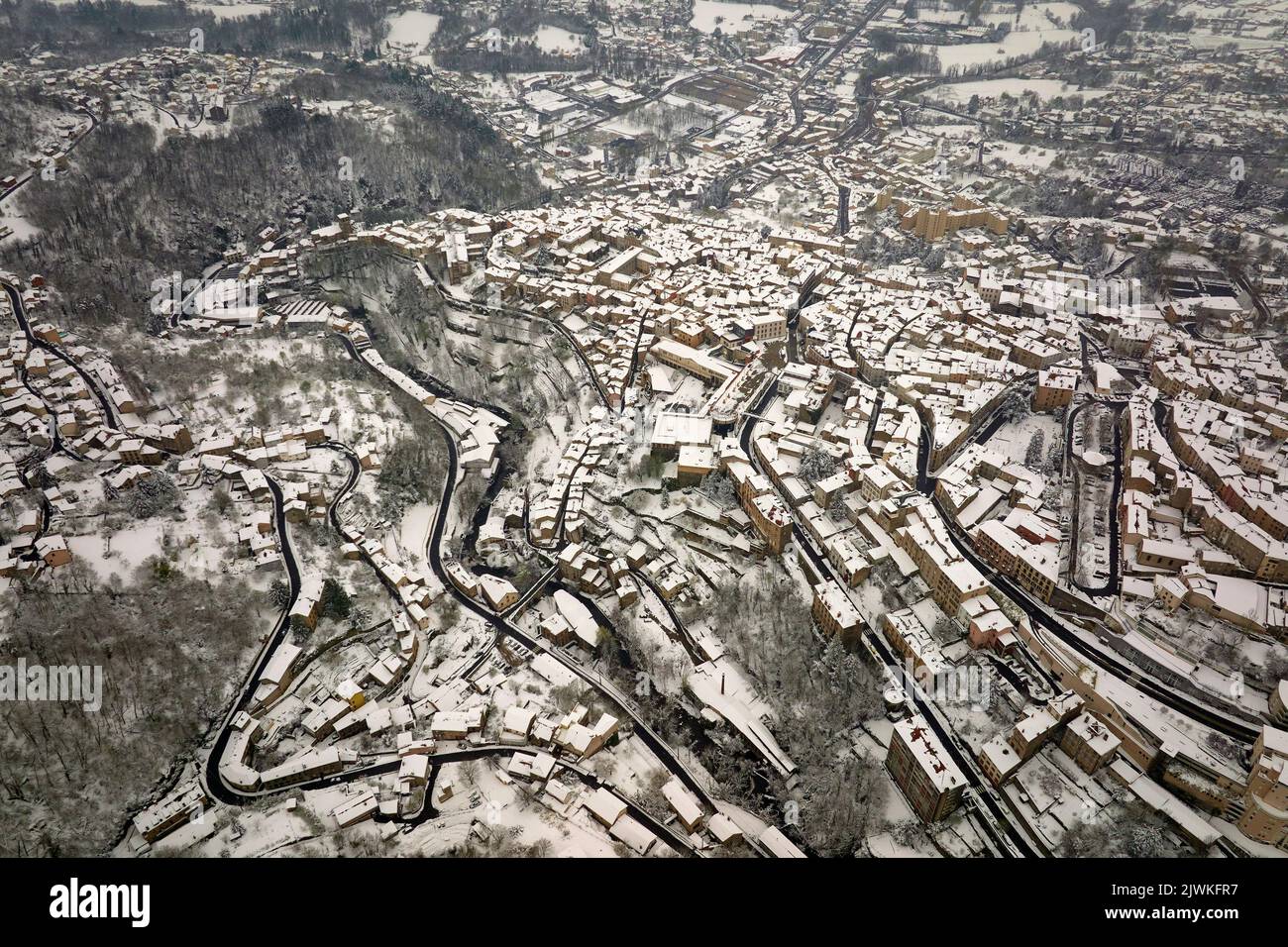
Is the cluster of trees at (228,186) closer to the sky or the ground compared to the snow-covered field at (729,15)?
closer to the ground

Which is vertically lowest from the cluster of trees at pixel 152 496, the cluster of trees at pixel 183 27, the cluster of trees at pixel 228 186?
the cluster of trees at pixel 152 496

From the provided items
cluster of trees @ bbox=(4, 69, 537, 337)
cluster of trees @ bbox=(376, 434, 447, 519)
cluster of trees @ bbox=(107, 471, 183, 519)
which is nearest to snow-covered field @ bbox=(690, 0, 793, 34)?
cluster of trees @ bbox=(4, 69, 537, 337)

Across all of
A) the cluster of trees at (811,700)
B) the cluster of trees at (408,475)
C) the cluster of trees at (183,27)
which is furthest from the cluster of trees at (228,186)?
the cluster of trees at (811,700)

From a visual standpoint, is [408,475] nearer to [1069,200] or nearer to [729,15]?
[1069,200]

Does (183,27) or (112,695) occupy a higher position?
(183,27)

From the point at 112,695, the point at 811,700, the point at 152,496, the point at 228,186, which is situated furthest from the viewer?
the point at 228,186

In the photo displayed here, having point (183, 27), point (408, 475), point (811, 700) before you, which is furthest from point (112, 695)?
point (183, 27)

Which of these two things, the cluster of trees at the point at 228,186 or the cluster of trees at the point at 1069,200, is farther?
the cluster of trees at the point at 1069,200

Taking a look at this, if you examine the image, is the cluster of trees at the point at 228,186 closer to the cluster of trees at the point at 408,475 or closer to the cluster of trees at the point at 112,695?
the cluster of trees at the point at 408,475

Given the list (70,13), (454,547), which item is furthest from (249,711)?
(70,13)
